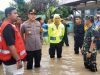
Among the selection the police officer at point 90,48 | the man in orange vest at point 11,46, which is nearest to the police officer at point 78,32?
the police officer at point 90,48

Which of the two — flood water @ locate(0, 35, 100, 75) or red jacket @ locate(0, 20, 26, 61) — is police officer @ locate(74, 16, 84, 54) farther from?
red jacket @ locate(0, 20, 26, 61)

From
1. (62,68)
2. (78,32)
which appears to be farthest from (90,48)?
(78,32)

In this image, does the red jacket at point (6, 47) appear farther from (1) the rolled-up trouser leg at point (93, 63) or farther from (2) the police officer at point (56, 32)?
(2) the police officer at point (56, 32)

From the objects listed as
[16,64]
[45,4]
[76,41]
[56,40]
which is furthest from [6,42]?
[45,4]

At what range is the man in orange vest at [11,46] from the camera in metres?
5.36

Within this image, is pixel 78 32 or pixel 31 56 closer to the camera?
pixel 31 56

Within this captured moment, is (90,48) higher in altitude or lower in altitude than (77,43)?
higher

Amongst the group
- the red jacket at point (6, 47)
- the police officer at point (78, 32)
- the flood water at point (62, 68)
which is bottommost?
the flood water at point (62, 68)

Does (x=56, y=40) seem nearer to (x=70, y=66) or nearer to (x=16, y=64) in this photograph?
(x=70, y=66)

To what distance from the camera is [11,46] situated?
536 centimetres

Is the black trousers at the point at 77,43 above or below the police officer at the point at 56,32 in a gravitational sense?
below

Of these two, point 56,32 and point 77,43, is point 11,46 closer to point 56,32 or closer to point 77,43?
point 56,32

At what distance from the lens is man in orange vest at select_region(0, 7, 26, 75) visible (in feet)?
17.6

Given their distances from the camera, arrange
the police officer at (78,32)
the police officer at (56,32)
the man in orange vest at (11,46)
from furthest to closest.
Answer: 1. the police officer at (78,32)
2. the police officer at (56,32)
3. the man in orange vest at (11,46)
